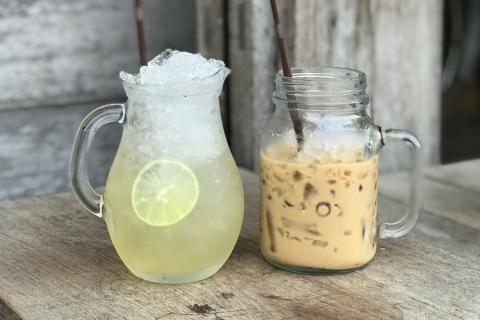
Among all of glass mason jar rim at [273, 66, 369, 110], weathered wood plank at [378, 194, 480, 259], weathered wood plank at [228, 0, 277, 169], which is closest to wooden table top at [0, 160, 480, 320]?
weathered wood plank at [378, 194, 480, 259]

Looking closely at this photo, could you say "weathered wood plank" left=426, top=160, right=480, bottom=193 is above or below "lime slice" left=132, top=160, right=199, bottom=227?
below

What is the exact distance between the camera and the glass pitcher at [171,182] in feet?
2.93

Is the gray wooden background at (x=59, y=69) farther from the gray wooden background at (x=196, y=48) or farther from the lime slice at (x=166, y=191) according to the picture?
the lime slice at (x=166, y=191)

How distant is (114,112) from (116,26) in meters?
0.76

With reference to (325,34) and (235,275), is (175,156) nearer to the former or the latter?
(235,275)

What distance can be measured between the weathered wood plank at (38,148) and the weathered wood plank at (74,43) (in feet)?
0.09

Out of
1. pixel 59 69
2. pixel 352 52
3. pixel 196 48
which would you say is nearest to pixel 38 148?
pixel 59 69

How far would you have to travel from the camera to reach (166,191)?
0.89 meters

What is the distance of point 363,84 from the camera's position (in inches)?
38.4

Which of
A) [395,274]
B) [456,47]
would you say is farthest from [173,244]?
[456,47]

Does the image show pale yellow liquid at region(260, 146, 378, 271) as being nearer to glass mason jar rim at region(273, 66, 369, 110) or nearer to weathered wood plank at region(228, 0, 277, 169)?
glass mason jar rim at region(273, 66, 369, 110)

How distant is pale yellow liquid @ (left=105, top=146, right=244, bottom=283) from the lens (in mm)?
902

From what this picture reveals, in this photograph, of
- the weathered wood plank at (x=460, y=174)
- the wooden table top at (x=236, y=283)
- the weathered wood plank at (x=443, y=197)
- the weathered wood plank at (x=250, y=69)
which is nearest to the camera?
the wooden table top at (x=236, y=283)

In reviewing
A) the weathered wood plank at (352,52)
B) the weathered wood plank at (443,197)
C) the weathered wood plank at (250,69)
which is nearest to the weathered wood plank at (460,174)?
the weathered wood plank at (443,197)
